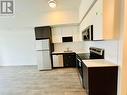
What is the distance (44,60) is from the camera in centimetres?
661

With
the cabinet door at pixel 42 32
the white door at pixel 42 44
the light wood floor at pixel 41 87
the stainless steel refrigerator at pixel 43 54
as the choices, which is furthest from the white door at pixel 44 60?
the light wood floor at pixel 41 87

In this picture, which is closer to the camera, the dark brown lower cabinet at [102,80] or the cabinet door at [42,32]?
the dark brown lower cabinet at [102,80]

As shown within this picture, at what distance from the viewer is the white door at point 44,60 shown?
6.58 m

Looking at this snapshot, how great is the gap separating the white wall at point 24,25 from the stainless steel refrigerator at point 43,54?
838 millimetres

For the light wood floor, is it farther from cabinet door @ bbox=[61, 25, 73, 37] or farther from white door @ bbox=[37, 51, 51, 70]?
cabinet door @ bbox=[61, 25, 73, 37]

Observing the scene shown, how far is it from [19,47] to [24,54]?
442 millimetres

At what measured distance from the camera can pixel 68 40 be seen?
7.07m

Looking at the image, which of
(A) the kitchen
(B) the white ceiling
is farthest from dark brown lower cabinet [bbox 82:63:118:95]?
(B) the white ceiling

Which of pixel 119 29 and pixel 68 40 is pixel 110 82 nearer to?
pixel 119 29

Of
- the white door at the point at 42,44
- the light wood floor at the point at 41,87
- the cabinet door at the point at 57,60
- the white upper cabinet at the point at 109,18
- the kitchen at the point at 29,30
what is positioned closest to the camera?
the white upper cabinet at the point at 109,18

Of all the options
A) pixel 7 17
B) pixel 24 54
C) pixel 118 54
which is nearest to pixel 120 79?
pixel 118 54

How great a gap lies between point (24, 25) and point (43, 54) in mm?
1555

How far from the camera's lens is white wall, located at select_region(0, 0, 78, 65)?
A: 5863mm

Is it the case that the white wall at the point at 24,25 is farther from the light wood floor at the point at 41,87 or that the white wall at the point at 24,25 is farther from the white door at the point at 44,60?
the light wood floor at the point at 41,87
